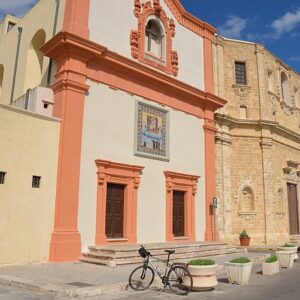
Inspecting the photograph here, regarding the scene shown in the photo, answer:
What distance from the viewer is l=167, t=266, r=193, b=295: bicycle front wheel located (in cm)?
886

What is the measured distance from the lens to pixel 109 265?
12.3 metres

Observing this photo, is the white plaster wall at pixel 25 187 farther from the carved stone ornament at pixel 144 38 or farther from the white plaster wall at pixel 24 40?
the carved stone ornament at pixel 144 38

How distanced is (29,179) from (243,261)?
728 cm

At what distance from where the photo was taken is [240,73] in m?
25.9

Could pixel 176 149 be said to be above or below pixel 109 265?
above

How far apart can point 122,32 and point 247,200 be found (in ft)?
42.8

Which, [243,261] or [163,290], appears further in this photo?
[243,261]

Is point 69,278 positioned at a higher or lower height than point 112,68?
lower

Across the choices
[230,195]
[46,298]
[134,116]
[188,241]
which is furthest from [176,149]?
[46,298]

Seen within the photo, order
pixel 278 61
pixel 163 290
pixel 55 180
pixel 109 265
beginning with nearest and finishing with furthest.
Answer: pixel 163 290 → pixel 109 265 → pixel 55 180 → pixel 278 61

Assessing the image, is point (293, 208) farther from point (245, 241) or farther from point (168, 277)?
point (168, 277)

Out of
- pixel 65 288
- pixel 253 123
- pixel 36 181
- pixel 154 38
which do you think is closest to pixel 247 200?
pixel 253 123

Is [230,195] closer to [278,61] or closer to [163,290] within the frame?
[278,61]

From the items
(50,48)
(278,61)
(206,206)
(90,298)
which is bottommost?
(90,298)
